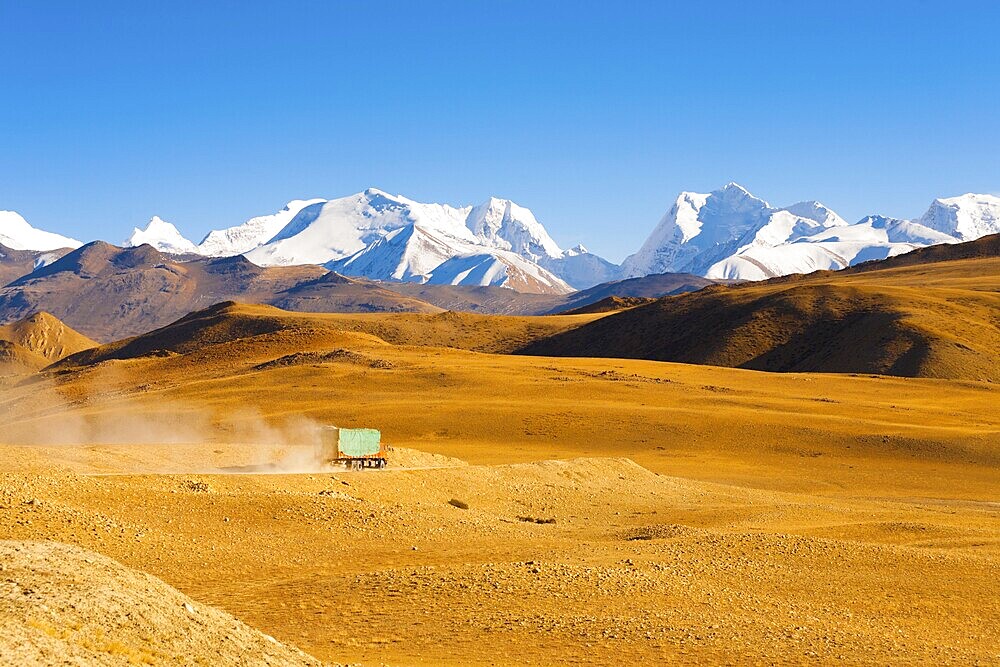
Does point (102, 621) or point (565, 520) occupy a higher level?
point (102, 621)

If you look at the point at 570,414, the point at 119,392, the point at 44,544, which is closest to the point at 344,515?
the point at 44,544

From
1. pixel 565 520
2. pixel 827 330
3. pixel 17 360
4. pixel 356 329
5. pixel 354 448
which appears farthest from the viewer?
pixel 17 360

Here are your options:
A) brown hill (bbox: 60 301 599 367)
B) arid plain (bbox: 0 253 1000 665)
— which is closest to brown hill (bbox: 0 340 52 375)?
brown hill (bbox: 60 301 599 367)

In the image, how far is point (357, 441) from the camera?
135ft

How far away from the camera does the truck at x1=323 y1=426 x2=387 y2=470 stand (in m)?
40.7

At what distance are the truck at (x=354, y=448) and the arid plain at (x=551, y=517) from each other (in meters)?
1.09

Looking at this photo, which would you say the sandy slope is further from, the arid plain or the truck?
the truck

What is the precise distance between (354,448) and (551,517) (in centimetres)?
932

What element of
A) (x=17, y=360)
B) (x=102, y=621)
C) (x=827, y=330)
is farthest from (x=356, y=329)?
(x=102, y=621)

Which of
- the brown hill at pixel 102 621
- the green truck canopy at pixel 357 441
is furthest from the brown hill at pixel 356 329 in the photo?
the brown hill at pixel 102 621

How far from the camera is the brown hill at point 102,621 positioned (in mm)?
12148

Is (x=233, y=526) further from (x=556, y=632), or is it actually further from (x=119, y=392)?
(x=119, y=392)

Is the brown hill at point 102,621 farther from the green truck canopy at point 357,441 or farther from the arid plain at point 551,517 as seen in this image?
the green truck canopy at point 357,441

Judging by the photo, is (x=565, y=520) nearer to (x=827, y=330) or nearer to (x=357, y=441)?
(x=357, y=441)
